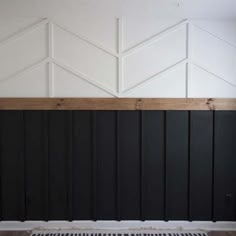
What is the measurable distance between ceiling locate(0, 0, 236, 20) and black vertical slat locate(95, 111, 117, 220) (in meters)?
1.09

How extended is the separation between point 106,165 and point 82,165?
266mm

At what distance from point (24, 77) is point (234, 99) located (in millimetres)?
2325

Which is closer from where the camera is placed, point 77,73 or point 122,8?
point 122,8

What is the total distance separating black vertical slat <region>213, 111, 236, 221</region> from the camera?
3025 mm

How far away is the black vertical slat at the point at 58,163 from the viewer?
2.99 m

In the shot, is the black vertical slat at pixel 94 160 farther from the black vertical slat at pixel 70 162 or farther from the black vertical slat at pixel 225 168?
the black vertical slat at pixel 225 168

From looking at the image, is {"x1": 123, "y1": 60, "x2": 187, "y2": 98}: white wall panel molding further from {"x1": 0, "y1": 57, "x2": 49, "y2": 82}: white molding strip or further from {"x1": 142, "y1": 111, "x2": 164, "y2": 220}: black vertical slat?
{"x1": 0, "y1": 57, "x2": 49, "y2": 82}: white molding strip

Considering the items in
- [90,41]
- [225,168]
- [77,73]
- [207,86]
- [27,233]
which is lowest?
[27,233]

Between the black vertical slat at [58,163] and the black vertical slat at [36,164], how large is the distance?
0.07 m

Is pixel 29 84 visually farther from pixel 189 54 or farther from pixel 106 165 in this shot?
pixel 189 54

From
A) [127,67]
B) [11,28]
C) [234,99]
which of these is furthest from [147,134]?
[11,28]

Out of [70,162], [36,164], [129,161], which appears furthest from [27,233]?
[129,161]

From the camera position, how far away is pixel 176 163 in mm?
3027

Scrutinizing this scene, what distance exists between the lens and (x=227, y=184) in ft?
9.98
